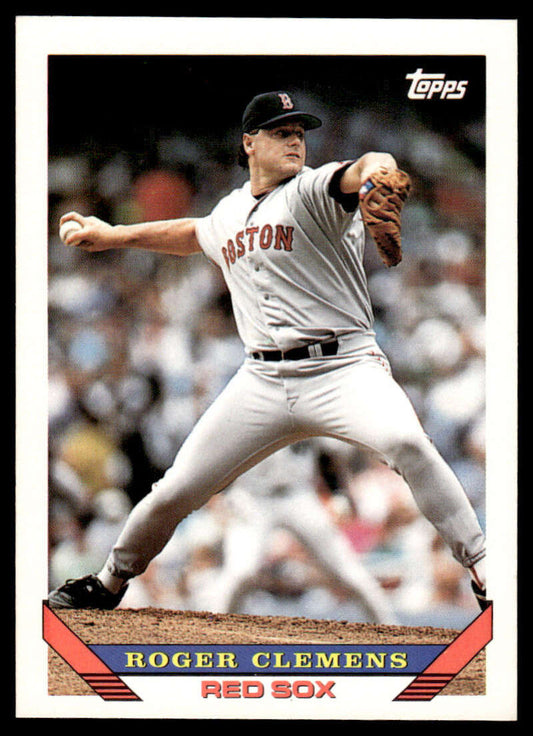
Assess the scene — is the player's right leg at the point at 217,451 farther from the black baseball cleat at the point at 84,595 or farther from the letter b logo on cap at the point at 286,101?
the letter b logo on cap at the point at 286,101

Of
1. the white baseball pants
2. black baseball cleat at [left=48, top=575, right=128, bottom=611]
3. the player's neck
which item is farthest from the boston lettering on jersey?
black baseball cleat at [left=48, top=575, right=128, bottom=611]

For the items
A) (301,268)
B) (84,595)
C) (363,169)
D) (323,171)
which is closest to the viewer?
(363,169)

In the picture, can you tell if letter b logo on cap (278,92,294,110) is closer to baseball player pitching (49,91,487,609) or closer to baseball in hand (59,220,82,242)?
baseball player pitching (49,91,487,609)

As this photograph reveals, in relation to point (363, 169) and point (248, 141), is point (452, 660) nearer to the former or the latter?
point (363, 169)

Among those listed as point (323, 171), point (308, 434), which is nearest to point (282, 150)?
point (323, 171)

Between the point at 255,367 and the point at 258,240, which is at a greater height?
the point at 258,240

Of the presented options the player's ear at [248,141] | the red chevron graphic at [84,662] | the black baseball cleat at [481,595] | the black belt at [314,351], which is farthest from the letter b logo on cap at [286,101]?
the red chevron graphic at [84,662]

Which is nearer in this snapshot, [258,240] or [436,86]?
[258,240]

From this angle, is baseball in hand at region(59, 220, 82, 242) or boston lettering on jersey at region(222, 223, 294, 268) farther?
baseball in hand at region(59, 220, 82, 242)
